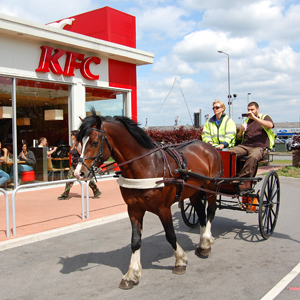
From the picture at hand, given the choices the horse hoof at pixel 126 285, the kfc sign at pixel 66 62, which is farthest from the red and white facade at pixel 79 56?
the horse hoof at pixel 126 285

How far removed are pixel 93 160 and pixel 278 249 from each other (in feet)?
11.8

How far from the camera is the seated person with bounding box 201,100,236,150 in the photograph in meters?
6.17

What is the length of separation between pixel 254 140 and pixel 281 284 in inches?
117

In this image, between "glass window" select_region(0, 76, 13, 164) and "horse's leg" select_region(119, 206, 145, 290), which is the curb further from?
"glass window" select_region(0, 76, 13, 164)

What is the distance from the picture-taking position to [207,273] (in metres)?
4.59

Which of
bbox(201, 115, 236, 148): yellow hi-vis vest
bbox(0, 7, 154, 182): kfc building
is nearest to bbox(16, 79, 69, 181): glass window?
bbox(0, 7, 154, 182): kfc building

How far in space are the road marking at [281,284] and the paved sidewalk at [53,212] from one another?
→ 4.23 m

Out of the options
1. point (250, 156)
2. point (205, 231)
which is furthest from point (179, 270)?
point (250, 156)

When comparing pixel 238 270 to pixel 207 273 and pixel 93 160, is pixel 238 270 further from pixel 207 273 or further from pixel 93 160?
pixel 93 160

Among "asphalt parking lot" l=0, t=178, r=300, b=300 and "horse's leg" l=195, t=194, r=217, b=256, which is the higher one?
"horse's leg" l=195, t=194, r=217, b=256

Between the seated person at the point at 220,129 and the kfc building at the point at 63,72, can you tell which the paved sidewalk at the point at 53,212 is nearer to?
the kfc building at the point at 63,72

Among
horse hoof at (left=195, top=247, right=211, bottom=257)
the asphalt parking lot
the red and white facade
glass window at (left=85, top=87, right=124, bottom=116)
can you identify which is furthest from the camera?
glass window at (left=85, top=87, right=124, bottom=116)

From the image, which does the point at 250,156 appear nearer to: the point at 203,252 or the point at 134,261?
the point at 203,252

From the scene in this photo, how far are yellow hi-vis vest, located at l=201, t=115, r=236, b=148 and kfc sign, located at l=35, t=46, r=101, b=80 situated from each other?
7954 millimetres
